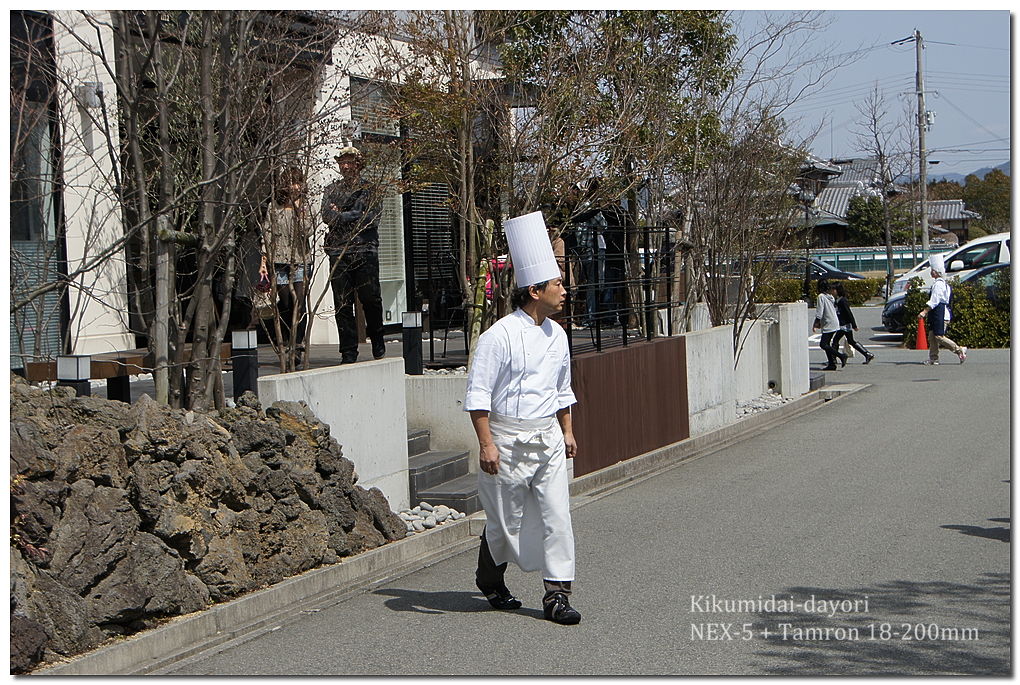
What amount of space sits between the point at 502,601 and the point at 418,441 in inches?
152

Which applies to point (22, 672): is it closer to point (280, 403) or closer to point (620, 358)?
point (280, 403)

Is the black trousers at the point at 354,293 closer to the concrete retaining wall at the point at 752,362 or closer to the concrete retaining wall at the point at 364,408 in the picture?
the concrete retaining wall at the point at 364,408

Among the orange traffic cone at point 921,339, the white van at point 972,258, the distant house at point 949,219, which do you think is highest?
the distant house at point 949,219

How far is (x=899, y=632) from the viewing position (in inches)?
250

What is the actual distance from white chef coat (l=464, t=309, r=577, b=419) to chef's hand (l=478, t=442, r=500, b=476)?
0.20 metres

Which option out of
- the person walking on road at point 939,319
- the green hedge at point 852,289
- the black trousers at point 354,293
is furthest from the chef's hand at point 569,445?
the green hedge at point 852,289

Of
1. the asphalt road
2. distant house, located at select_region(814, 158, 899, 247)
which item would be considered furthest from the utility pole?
the asphalt road

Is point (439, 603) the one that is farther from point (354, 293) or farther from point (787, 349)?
point (787, 349)

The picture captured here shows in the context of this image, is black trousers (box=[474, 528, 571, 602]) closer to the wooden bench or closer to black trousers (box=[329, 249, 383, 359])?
the wooden bench

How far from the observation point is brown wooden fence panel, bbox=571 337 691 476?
1170 centimetres

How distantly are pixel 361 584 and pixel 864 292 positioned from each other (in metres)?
37.6

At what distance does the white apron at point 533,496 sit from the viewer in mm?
6703

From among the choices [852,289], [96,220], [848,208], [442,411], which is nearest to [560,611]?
[442,411]

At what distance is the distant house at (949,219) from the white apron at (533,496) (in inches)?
2654
